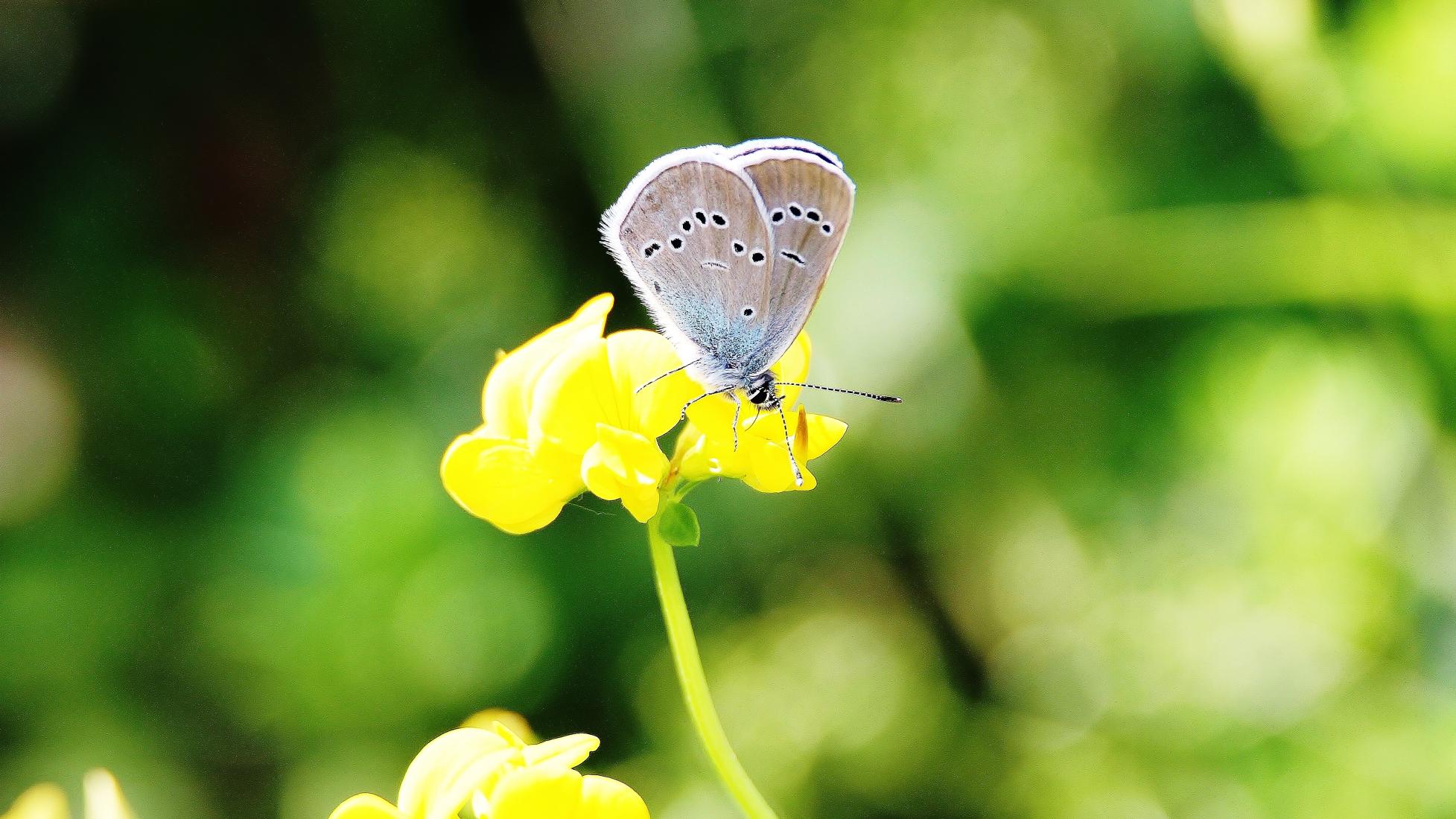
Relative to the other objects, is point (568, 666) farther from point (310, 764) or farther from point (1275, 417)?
point (1275, 417)

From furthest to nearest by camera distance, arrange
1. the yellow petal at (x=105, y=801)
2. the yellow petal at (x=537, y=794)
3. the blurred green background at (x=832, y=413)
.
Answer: the blurred green background at (x=832, y=413), the yellow petal at (x=537, y=794), the yellow petal at (x=105, y=801)

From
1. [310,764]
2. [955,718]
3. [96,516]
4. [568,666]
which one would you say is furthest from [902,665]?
[96,516]

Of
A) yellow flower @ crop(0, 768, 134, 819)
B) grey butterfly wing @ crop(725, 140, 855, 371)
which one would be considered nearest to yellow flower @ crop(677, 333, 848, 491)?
grey butterfly wing @ crop(725, 140, 855, 371)

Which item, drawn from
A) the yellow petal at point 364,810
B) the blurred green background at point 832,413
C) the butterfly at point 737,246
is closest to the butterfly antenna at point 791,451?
the butterfly at point 737,246

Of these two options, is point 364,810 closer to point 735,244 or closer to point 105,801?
point 105,801

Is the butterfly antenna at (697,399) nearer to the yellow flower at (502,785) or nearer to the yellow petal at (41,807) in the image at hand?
the yellow flower at (502,785)

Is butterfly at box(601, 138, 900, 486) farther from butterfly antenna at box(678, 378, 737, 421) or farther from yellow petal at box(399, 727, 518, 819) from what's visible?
yellow petal at box(399, 727, 518, 819)
